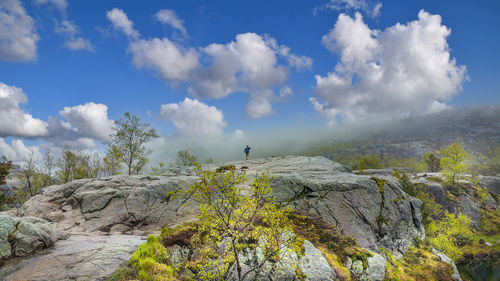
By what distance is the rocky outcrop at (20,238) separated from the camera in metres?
15.0

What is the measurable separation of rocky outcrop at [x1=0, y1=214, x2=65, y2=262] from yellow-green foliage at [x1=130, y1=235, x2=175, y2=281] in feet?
23.5

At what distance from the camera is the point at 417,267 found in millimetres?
29016

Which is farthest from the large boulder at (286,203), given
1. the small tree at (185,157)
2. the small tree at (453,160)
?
the small tree at (453,160)

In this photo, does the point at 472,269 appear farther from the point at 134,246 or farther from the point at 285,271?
the point at 134,246

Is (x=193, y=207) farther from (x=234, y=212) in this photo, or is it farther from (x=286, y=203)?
(x=234, y=212)

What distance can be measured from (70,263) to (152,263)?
17.2 feet

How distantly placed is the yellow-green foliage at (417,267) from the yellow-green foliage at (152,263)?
22.0m

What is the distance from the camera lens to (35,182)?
205 ft

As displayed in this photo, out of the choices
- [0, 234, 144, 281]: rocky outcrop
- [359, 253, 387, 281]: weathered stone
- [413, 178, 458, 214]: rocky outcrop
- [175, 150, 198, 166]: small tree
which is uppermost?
[175, 150, 198, 166]: small tree

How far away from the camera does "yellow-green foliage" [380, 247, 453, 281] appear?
24.6 metres

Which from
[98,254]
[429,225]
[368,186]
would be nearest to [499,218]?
[429,225]

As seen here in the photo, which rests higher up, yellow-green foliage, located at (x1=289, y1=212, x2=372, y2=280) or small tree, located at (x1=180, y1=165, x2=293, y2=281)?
small tree, located at (x1=180, y1=165, x2=293, y2=281)

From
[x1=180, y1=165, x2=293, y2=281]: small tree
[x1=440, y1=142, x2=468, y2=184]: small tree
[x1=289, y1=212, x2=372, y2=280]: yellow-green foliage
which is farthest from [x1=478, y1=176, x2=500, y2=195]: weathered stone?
[x1=180, y1=165, x2=293, y2=281]: small tree

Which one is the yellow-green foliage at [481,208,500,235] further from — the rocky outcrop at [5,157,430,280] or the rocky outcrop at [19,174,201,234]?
the rocky outcrop at [19,174,201,234]
